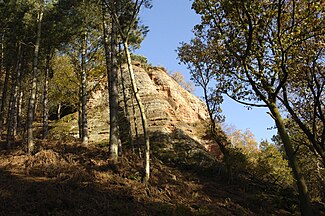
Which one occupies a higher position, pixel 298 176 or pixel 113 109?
pixel 113 109

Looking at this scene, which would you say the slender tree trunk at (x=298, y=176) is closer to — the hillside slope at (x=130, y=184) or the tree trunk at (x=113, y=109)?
the hillside slope at (x=130, y=184)

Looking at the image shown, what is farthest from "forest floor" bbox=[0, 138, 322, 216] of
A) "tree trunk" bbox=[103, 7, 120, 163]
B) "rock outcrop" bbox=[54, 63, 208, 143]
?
"rock outcrop" bbox=[54, 63, 208, 143]

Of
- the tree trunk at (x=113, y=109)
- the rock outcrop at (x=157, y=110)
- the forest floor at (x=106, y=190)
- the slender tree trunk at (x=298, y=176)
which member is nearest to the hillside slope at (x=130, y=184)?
the forest floor at (x=106, y=190)

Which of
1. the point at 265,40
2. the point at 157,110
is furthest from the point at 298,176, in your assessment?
the point at 157,110

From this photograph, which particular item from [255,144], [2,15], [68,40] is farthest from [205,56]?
[255,144]

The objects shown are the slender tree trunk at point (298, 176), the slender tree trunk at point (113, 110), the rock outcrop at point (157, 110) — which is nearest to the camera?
the slender tree trunk at point (298, 176)

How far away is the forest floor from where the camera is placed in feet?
30.9

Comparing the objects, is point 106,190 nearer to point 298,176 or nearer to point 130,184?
point 130,184

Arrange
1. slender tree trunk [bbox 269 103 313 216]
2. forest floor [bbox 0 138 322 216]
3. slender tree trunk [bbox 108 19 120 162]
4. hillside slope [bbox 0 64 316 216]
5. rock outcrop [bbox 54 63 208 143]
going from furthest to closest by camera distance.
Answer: rock outcrop [bbox 54 63 208 143] → slender tree trunk [bbox 108 19 120 162] → slender tree trunk [bbox 269 103 313 216] → hillside slope [bbox 0 64 316 216] → forest floor [bbox 0 138 322 216]

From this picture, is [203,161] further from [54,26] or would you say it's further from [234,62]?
[54,26]

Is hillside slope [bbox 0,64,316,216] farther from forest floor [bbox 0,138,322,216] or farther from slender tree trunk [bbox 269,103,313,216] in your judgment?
slender tree trunk [bbox 269,103,313,216]

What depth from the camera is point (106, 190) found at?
36.9 ft

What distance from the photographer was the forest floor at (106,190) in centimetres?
941

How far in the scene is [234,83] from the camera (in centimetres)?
1237
